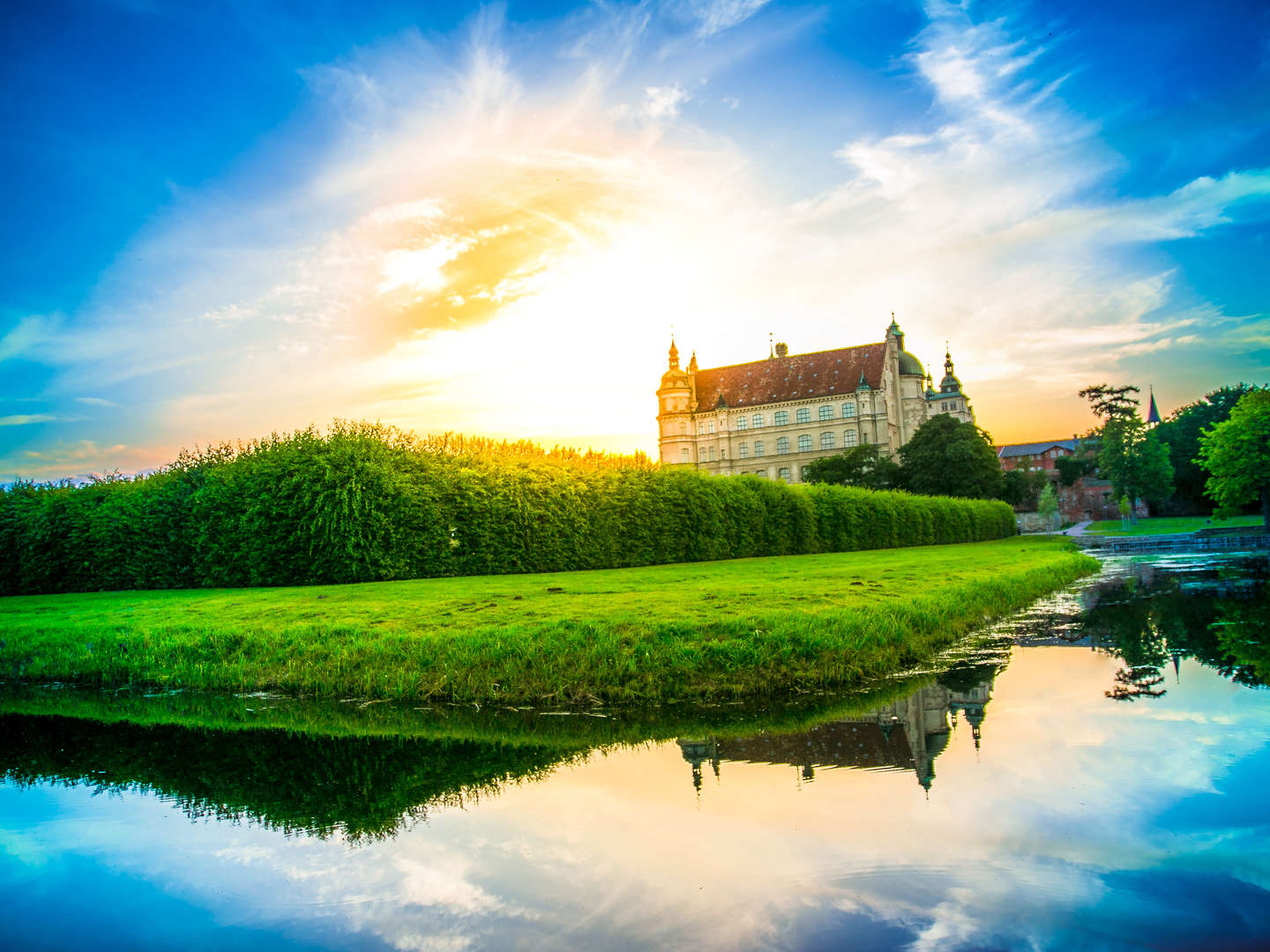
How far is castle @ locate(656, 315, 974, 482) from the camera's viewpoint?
84.8 m

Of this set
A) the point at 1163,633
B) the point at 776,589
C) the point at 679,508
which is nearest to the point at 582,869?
the point at 776,589

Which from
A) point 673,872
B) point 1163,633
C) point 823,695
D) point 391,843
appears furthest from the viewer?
point 1163,633

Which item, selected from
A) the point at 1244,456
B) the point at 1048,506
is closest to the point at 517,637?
the point at 1244,456

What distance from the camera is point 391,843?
5.20 m

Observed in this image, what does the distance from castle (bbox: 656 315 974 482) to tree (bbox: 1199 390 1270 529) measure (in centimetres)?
4331

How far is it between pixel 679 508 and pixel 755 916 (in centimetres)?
2405

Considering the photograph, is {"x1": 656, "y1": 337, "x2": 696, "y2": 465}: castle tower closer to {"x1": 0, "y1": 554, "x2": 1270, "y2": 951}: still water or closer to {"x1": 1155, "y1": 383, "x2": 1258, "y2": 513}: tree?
{"x1": 1155, "y1": 383, "x2": 1258, "y2": 513}: tree

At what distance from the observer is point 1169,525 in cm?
6238

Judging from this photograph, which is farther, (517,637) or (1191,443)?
(1191,443)

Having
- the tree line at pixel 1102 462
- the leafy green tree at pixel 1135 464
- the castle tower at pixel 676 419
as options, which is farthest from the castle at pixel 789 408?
the leafy green tree at pixel 1135 464

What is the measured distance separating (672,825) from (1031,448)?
15373 centimetres

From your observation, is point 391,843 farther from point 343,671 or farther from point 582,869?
point 343,671

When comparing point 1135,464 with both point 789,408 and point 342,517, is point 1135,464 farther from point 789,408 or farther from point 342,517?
point 342,517

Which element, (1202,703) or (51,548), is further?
(51,548)
